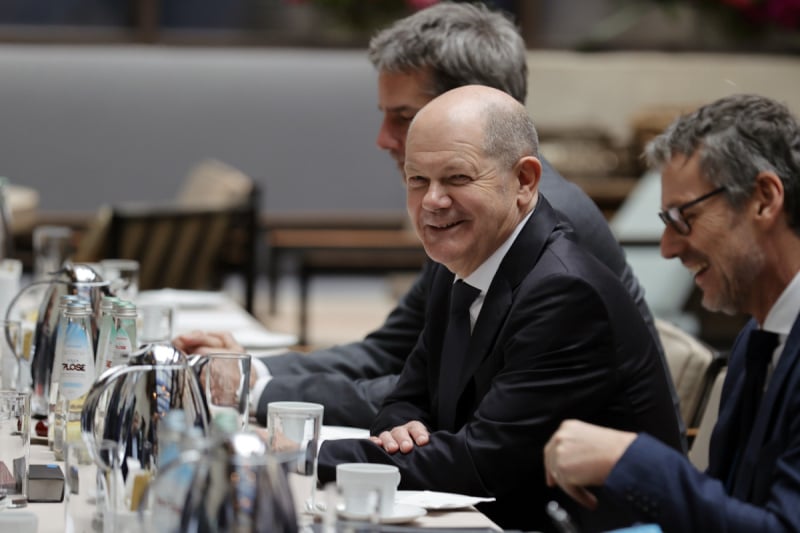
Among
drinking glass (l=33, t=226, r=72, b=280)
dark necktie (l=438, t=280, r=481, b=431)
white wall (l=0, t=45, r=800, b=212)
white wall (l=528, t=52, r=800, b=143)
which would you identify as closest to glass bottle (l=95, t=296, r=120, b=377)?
dark necktie (l=438, t=280, r=481, b=431)

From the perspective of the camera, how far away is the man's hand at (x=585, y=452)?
1.77 m

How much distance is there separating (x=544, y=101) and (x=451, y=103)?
19.3ft

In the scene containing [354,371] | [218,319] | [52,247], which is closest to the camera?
[354,371]

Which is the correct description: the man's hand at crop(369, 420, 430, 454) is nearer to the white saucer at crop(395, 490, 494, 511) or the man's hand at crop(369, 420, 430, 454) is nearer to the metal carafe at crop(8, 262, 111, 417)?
the white saucer at crop(395, 490, 494, 511)

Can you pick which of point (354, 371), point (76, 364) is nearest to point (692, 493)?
point (76, 364)

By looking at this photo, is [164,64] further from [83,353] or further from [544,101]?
[83,353]

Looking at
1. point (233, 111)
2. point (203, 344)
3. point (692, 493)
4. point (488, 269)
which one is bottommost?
point (233, 111)

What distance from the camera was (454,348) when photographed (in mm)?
2314

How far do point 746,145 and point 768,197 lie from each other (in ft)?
0.28

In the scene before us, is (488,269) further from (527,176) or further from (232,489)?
(232,489)

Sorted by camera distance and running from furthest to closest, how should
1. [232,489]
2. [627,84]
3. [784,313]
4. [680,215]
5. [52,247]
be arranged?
[627,84] < [52,247] < [680,215] < [784,313] < [232,489]

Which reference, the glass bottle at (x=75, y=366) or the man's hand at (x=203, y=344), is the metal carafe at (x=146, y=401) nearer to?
the glass bottle at (x=75, y=366)

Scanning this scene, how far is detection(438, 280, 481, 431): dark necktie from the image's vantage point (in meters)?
2.30

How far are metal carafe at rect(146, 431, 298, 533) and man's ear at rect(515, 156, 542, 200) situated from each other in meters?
1.00
